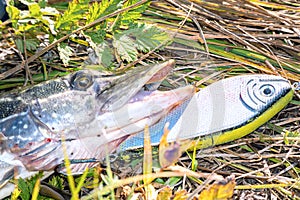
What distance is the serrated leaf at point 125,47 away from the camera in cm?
264

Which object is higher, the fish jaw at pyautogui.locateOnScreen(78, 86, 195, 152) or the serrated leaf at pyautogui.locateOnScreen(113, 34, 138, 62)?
the serrated leaf at pyautogui.locateOnScreen(113, 34, 138, 62)

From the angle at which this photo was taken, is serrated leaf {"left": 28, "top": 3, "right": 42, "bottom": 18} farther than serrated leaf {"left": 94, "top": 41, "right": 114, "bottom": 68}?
No

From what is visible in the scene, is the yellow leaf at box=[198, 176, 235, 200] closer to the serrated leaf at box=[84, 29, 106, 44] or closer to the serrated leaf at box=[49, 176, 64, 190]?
the serrated leaf at box=[49, 176, 64, 190]

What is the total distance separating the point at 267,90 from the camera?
103 inches

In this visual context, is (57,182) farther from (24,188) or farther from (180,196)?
(180,196)

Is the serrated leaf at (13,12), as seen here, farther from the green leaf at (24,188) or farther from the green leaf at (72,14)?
the green leaf at (24,188)

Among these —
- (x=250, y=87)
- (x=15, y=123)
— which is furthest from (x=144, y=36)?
(x=15, y=123)

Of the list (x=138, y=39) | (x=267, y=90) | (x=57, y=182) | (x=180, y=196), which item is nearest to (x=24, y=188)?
(x=57, y=182)

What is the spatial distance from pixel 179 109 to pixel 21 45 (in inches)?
33.0

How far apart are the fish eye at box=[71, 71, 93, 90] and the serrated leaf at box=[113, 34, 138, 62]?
41 cm

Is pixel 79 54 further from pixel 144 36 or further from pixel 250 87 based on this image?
pixel 250 87

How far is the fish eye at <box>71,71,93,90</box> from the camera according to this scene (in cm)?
225

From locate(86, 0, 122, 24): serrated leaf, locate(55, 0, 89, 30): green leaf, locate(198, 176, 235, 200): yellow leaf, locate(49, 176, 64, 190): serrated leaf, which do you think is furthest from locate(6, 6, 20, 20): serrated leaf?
locate(198, 176, 235, 200): yellow leaf

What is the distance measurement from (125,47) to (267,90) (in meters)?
0.69
